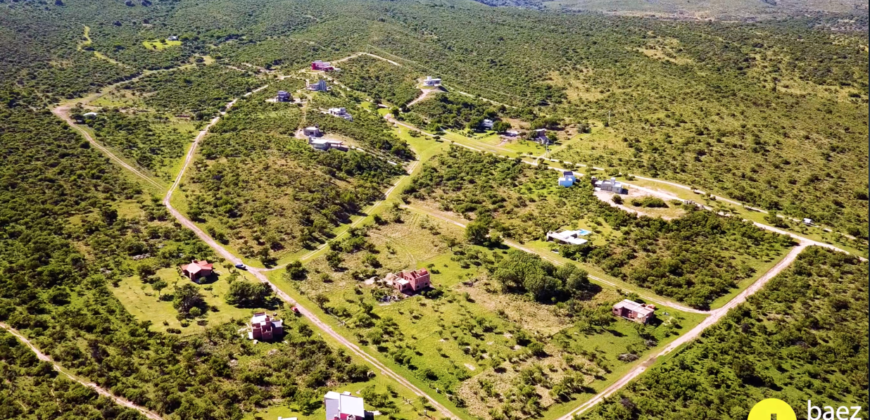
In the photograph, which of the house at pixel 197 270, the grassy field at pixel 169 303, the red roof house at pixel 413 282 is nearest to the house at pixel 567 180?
the red roof house at pixel 413 282

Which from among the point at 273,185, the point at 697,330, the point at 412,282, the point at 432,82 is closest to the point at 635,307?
the point at 697,330

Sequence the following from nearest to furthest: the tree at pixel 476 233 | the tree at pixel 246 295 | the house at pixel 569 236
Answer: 1. the tree at pixel 246 295
2. the house at pixel 569 236
3. the tree at pixel 476 233

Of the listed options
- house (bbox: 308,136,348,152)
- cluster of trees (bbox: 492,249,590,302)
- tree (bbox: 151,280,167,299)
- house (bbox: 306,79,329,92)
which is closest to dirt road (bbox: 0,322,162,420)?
tree (bbox: 151,280,167,299)

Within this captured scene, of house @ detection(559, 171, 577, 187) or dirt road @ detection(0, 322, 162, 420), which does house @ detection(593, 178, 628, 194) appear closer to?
house @ detection(559, 171, 577, 187)

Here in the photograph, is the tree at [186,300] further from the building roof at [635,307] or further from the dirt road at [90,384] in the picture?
the building roof at [635,307]

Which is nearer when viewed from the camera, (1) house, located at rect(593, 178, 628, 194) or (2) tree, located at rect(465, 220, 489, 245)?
(2) tree, located at rect(465, 220, 489, 245)

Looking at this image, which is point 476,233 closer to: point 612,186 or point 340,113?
point 612,186

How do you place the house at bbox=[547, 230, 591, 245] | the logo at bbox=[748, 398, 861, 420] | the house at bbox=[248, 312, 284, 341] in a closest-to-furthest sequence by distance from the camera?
1. the logo at bbox=[748, 398, 861, 420]
2. the house at bbox=[248, 312, 284, 341]
3. the house at bbox=[547, 230, 591, 245]

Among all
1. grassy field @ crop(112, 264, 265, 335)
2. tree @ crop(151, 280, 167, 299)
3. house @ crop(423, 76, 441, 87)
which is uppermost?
house @ crop(423, 76, 441, 87)
